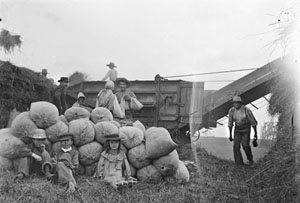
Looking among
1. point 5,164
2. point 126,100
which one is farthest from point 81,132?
point 126,100

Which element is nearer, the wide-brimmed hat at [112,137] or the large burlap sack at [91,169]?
the wide-brimmed hat at [112,137]

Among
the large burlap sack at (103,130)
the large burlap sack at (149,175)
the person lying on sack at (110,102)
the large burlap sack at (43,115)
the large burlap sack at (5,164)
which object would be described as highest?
the person lying on sack at (110,102)

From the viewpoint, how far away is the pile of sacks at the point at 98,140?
547cm

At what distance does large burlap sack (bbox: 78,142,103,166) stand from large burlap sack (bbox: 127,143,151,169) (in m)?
0.49

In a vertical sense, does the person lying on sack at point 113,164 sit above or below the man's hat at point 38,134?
below

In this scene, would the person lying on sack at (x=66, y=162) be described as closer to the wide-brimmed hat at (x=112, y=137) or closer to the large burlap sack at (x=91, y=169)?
the large burlap sack at (x=91, y=169)

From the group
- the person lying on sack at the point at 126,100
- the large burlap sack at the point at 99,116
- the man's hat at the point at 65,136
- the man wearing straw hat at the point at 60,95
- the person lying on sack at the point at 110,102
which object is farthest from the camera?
the man wearing straw hat at the point at 60,95

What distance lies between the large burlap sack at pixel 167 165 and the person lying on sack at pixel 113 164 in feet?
1.44

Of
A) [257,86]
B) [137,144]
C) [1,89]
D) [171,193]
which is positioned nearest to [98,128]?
A: [137,144]

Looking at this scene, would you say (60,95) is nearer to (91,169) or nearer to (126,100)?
(126,100)

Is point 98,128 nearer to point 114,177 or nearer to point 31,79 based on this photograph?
point 114,177

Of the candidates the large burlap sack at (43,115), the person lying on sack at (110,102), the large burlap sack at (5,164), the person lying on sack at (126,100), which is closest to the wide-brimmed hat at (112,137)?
the large burlap sack at (43,115)

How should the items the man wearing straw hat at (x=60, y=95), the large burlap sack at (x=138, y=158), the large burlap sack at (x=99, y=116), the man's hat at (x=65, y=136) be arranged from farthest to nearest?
the man wearing straw hat at (x=60, y=95) < the large burlap sack at (x=99, y=116) < the large burlap sack at (x=138, y=158) < the man's hat at (x=65, y=136)

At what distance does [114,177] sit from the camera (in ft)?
17.3
